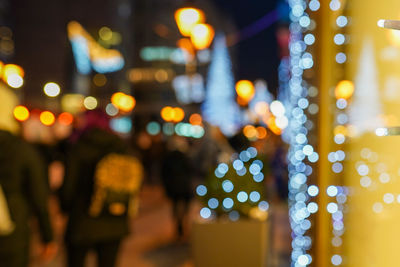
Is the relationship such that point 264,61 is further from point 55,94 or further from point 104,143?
point 104,143

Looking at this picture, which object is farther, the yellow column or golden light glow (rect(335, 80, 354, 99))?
the yellow column

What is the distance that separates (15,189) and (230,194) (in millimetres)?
2919

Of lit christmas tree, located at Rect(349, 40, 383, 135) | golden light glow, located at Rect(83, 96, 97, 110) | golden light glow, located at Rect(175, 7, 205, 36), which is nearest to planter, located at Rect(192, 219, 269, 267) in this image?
golden light glow, located at Rect(83, 96, 97, 110)

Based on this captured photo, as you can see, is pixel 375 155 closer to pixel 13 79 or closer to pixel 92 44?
pixel 13 79

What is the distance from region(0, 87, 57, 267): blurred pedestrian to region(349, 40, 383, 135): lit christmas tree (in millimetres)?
2648

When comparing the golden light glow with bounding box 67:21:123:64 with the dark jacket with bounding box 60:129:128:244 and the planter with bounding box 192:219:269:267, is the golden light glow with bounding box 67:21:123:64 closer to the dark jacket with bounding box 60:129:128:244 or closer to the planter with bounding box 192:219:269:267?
the planter with bounding box 192:219:269:267

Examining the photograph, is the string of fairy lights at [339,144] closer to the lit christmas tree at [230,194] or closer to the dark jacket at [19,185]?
the dark jacket at [19,185]

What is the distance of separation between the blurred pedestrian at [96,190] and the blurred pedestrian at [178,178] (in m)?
5.12

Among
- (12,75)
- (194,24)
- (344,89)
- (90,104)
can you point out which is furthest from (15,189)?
(12,75)

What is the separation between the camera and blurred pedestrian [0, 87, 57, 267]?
4668mm

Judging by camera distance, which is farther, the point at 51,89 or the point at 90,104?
the point at 51,89

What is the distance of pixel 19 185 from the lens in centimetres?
482

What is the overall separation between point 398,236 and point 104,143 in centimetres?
371

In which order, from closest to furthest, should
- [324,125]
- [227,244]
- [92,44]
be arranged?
[324,125] < [227,244] < [92,44]
